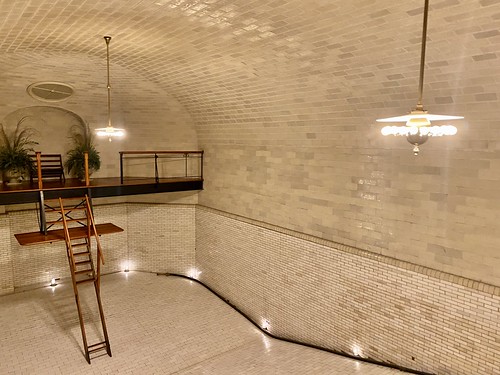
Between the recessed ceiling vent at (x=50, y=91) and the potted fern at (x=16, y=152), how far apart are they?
3.59 ft

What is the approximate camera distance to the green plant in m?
10.2

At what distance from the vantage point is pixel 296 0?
416 cm

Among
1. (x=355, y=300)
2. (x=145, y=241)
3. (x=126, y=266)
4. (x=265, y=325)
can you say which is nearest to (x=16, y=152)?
(x=145, y=241)

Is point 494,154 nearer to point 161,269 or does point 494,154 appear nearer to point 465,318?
point 465,318

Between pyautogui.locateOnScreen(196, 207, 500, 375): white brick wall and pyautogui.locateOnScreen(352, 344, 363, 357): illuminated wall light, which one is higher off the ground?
pyautogui.locateOnScreen(196, 207, 500, 375): white brick wall

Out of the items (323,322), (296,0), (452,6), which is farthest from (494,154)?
(323,322)

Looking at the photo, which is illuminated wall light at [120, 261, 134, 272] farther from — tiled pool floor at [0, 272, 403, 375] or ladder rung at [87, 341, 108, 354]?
ladder rung at [87, 341, 108, 354]

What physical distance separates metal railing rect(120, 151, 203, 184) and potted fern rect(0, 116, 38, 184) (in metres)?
2.50

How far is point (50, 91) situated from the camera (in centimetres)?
920

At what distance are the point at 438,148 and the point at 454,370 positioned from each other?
10.8 ft

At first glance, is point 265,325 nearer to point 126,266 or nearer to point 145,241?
point 145,241

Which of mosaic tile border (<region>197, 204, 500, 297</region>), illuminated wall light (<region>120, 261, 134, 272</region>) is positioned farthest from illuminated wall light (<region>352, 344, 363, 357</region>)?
illuminated wall light (<region>120, 261, 134, 272</region>)

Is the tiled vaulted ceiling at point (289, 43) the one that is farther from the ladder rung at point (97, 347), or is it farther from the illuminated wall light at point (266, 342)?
the ladder rung at point (97, 347)

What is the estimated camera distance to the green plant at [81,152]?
10242 mm
